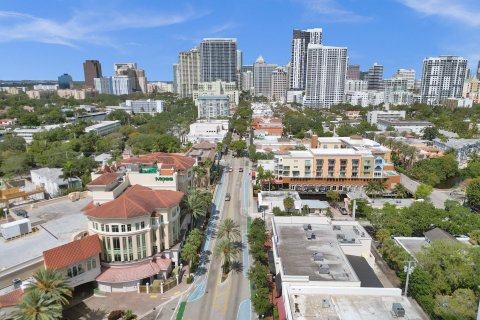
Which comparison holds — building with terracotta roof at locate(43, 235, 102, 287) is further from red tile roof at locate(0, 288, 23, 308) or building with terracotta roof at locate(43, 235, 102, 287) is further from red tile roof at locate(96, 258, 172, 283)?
red tile roof at locate(0, 288, 23, 308)

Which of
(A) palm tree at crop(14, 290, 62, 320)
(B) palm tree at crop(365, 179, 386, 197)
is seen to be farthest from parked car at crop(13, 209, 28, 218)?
(B) palm tree at crop(365, 179, 386, 197)

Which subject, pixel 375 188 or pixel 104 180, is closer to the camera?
pixel 104 180

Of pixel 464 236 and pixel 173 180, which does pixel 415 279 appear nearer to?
pixel 464 236

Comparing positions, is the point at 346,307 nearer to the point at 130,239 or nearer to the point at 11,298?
the point at 130,239

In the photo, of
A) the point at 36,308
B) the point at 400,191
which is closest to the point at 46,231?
the point at 36,308

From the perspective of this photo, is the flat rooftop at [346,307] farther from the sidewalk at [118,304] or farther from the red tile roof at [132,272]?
the red tile roof at [132,272]

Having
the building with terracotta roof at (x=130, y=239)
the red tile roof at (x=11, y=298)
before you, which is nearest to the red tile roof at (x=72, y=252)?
the building with terracotta roof at (x=130, y=239)

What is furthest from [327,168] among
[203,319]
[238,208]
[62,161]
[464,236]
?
[62,161]
